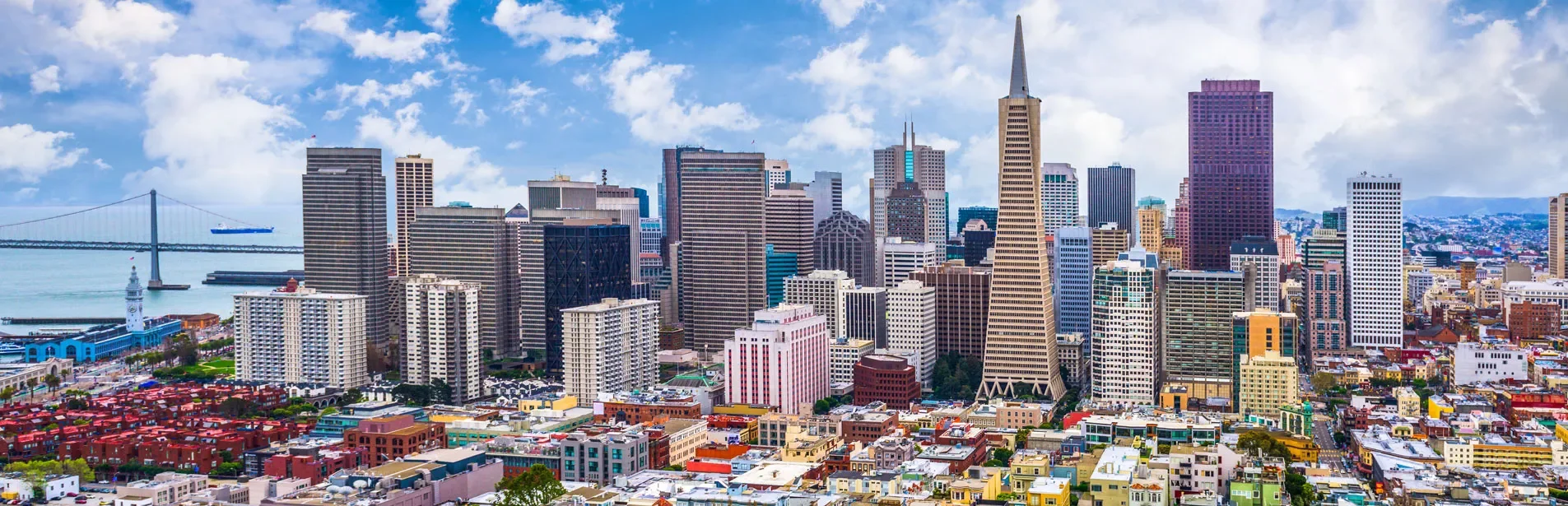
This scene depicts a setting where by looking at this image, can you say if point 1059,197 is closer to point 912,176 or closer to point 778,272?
point 912,176

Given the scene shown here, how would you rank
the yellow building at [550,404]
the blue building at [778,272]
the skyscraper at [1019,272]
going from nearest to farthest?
the yellow building at [550,404], the skyscraper at [1019,272], the blue building at [778,272]

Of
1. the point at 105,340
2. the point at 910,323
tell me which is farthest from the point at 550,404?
the point at 105,340

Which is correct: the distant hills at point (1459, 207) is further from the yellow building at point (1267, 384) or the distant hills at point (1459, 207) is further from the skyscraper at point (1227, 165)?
the yellow building at point (1267, 384)

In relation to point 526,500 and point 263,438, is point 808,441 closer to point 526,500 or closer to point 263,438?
point 526,500

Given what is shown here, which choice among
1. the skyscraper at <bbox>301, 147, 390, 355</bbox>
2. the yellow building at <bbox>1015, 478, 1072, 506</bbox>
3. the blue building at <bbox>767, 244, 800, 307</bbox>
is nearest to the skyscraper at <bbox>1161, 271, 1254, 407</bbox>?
the blue building at <bbox>767, 244, 800, 307</bbox>

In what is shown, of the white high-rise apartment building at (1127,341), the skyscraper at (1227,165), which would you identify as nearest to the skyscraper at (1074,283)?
the white high-rise apartment building at (1127,341)

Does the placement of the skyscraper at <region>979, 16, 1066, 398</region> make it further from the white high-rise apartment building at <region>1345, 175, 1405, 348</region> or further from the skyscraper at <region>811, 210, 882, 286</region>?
the skyscraper at <region>811, 210, 882, 286</region>

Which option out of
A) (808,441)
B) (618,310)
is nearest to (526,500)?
(808,441)
